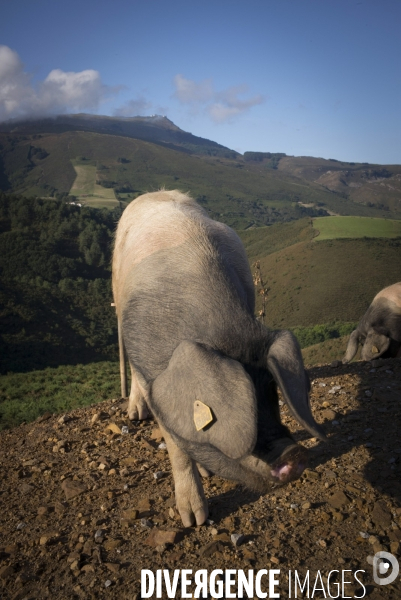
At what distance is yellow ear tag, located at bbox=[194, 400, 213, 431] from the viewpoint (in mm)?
2832

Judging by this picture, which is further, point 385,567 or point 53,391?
point 53,391

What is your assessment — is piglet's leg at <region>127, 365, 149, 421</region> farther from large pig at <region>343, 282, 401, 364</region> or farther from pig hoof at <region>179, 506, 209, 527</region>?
large pig at <region>343, 282, 401, 364</region>

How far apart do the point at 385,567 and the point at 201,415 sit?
6.06ft

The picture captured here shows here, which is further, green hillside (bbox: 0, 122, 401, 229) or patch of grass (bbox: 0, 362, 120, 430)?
green hillside (bbox: 0, 122, 401, 229)

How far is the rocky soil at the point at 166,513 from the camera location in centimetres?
346

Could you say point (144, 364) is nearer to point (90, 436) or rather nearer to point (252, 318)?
point (252, 318)

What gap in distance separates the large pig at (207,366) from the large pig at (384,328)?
7.76 m

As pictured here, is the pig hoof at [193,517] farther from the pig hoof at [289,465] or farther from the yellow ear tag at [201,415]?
the yellow ear tag at [201,415]

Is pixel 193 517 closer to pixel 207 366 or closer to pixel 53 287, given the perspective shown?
pixel 207 366

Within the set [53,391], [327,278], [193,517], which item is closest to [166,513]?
[193,517]

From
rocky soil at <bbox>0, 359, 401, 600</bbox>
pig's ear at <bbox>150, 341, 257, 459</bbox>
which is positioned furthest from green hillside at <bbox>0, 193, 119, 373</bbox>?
pig's ear at <bbox>150, 341, 257, 459</bbox>

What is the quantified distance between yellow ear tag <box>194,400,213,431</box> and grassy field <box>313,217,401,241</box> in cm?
3907

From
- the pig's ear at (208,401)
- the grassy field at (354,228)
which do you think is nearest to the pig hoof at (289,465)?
the pig's ear at (208,401)

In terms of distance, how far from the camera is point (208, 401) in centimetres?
288
